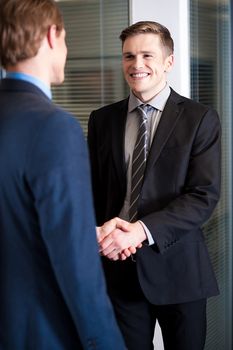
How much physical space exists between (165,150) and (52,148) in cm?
87

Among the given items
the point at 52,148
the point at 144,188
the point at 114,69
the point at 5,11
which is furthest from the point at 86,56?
the point at 52,148

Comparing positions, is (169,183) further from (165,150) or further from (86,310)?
(86,310)

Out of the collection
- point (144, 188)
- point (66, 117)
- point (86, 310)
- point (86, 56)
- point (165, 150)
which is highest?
point (86, 56)

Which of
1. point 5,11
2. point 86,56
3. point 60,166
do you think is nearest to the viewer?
point 60,166

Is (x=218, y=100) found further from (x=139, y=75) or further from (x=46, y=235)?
(x=46, y=235)

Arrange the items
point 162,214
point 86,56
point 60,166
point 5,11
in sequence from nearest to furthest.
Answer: point 60,166
point 5,11
point 162,214
point 86,56

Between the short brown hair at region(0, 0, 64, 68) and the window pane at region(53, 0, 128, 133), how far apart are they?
55.4 inches

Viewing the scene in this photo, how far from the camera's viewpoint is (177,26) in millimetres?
2674

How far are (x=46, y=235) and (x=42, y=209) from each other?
0.06 meters

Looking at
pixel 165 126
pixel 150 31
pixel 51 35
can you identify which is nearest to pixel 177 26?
pixel 150 31

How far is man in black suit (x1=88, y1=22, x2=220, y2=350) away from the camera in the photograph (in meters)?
2.02

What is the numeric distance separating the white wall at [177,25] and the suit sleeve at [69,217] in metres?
1.46

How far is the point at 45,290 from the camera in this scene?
4.44ft

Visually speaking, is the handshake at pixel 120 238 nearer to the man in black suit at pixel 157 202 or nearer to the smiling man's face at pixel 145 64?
the man in black suit at pixel 157 202
